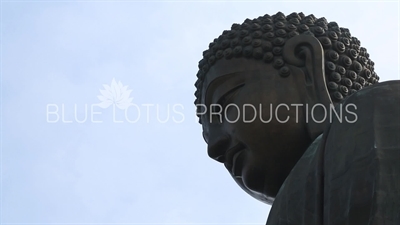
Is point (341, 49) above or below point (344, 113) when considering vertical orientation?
above

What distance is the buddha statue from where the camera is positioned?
19.9 ft

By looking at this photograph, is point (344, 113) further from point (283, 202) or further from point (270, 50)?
point (270, 50)

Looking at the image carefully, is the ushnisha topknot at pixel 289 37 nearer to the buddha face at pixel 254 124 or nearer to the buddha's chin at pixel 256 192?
the buddha face at pixel 254 124

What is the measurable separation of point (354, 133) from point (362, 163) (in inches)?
11.7

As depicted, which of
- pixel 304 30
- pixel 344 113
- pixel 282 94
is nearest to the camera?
pixel 344 113

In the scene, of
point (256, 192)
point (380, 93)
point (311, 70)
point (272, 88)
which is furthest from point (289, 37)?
point (380, 93)

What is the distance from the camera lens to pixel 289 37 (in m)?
8.03

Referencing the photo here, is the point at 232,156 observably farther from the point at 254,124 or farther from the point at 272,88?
the point at 272,88

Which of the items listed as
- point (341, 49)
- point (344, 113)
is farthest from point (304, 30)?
point (344, 113)

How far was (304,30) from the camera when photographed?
809 cm

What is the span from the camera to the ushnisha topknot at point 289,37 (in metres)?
7.80

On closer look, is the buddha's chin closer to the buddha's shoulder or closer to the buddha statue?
the buddha statue

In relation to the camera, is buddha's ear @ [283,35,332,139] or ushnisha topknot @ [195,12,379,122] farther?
ushnisha topknot @ [195,12,379,122]

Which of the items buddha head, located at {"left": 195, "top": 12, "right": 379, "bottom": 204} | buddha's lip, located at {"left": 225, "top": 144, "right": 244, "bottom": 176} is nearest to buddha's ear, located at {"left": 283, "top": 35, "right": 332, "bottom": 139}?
buddha head, located at {"left": 195, "top": 12, "right": 379, "bottom": 204}
